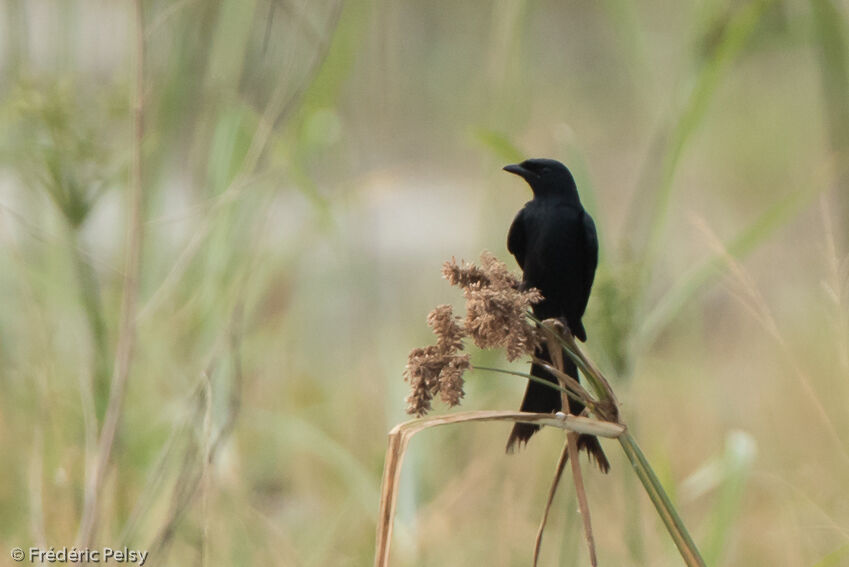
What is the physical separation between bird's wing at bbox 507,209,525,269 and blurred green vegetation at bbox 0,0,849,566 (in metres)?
0.12

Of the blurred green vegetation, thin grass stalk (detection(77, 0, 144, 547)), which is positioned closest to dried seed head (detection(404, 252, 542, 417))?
the blurred green vegetation

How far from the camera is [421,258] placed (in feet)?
14.8

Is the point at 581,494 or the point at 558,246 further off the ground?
the point at 558,246

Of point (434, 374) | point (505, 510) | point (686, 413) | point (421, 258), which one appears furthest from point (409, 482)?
point (421, 258)

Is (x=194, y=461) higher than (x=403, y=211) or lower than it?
lower

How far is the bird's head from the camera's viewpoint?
5.25 ft

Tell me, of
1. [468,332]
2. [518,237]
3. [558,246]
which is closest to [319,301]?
[518,237]

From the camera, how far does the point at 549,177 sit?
162 cm

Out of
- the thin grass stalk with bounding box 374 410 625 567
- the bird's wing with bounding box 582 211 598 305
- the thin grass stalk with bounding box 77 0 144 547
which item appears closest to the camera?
the thin grass stalk with bounding box 374 410 625 567

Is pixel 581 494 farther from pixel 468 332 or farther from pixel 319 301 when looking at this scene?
pixel 319 301

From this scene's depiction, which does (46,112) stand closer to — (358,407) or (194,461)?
(194,461)

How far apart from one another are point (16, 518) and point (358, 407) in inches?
45.7

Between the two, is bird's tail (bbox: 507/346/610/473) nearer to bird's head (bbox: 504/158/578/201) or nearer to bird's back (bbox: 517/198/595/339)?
bird's back (bbox: 517/198/595/339)

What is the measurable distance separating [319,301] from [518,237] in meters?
1.01
